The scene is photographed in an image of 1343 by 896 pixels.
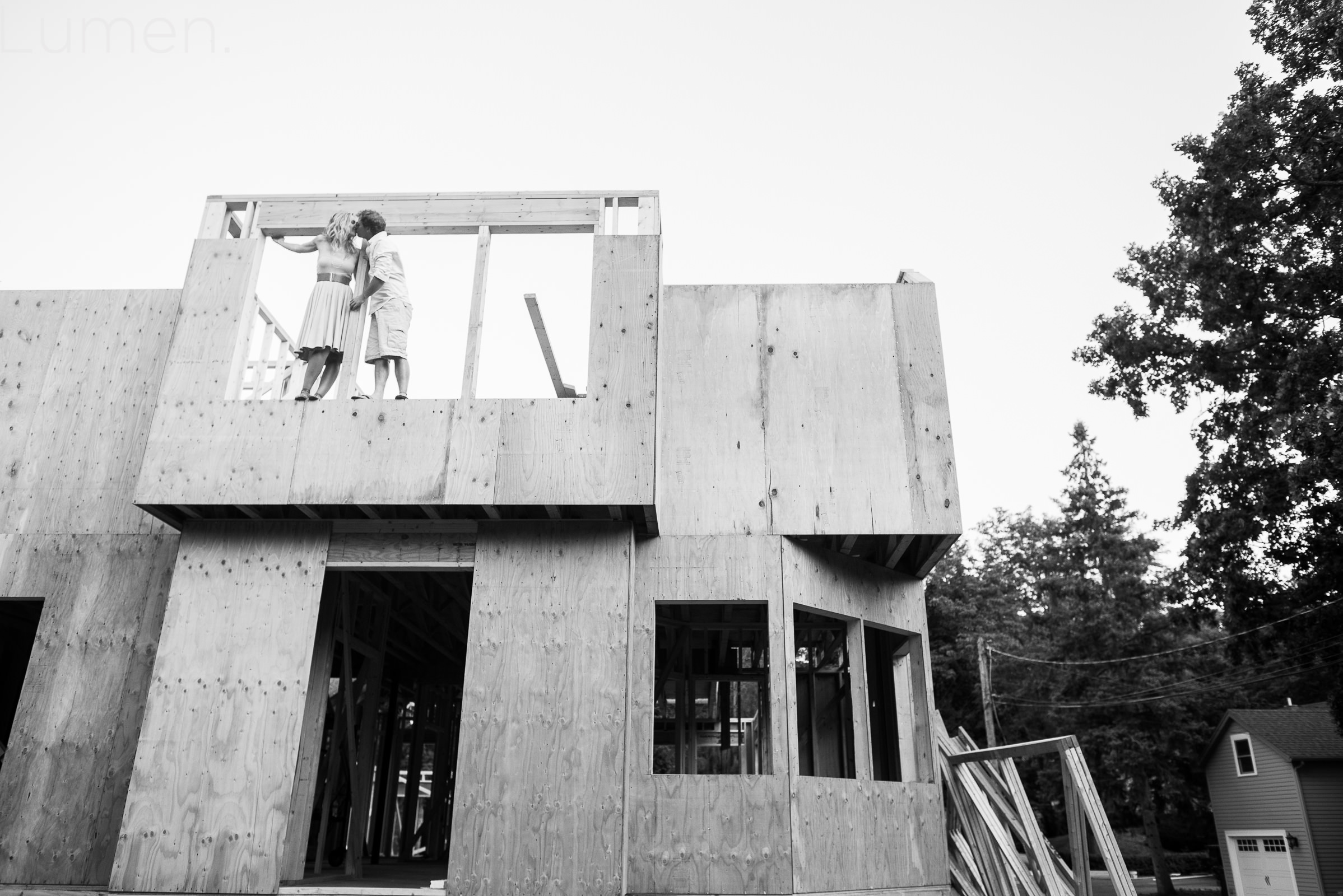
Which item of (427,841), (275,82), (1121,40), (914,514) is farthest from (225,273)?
(1121,40)

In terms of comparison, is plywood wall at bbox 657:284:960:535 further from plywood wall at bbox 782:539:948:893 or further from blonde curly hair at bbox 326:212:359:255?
blonde curly hair at bbox 326:212:359:255

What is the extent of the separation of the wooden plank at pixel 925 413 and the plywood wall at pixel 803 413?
0.01 meters

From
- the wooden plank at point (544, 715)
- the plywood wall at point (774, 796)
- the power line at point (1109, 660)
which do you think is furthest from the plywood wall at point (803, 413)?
the power line at point (1109, 660)

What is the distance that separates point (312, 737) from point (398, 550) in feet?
7.93

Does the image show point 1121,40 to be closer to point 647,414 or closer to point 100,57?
point 647,414

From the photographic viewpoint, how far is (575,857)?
6.68 metres

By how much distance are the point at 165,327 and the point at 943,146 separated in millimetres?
17089

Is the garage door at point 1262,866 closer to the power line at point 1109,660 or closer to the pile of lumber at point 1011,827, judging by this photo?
the power line at point 1109,660

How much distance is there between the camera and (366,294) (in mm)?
8445

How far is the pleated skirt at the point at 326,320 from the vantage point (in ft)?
26.8

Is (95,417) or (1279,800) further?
(1279,800)

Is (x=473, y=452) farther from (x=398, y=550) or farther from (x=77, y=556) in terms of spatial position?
(x=77, y=556)

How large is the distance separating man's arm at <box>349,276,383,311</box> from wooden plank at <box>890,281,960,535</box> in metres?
5.26

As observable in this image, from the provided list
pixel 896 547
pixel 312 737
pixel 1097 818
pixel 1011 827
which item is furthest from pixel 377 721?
pixel 1097 818
